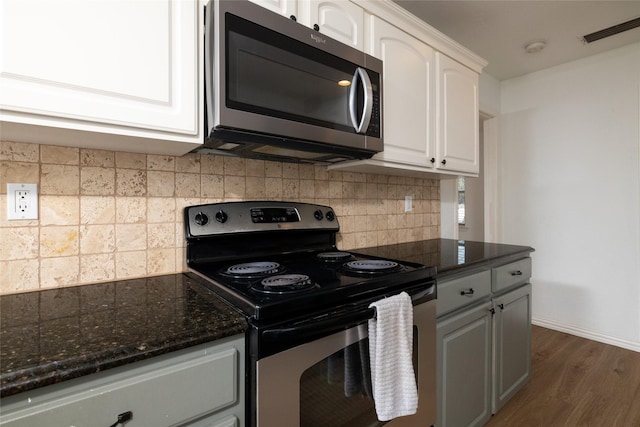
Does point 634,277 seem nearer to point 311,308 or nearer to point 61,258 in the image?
point 311,308

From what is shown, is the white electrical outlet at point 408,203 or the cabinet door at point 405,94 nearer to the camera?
the cabinet door at point 405,94

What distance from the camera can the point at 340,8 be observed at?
4.58 feet

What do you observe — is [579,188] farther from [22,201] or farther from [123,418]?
[22,201]

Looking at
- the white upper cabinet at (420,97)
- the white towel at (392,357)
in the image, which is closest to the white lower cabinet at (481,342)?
the white towel at (392,357)

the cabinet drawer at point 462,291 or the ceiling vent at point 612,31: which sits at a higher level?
the ceiling vent at point 612,31

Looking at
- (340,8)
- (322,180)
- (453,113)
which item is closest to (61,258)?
(322,180)

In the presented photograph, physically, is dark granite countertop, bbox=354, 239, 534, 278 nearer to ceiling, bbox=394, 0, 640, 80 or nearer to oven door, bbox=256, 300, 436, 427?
oven door, bbox=256, 300, 436, 427

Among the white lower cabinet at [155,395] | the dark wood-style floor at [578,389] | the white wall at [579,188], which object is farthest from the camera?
the white wall at [579,188]

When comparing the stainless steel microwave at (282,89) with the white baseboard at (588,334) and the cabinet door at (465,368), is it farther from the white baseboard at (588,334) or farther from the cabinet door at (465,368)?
the white baseboard at (588,334)

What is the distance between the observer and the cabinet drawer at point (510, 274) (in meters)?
1.73

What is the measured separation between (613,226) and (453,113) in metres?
1.95

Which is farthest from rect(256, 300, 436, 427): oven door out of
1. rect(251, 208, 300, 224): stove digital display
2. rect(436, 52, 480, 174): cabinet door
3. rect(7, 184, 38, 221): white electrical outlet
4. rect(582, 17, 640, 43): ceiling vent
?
rect(582, 17, 640, 43): ceiling vent

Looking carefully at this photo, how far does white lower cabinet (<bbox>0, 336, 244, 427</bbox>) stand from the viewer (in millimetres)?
591

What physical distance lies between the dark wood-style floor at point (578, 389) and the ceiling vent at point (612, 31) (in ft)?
8.03
